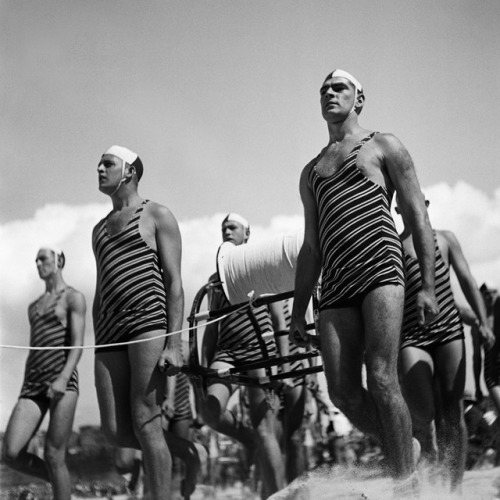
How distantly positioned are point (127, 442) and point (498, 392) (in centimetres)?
202

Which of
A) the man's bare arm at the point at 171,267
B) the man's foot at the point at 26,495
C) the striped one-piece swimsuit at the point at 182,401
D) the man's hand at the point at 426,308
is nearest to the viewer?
the man's hand at the point at 426,308

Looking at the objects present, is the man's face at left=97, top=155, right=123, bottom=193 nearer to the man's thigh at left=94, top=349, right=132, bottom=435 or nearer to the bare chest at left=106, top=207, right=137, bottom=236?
the bare chest at left=106, top=207, right=137, bottom=236

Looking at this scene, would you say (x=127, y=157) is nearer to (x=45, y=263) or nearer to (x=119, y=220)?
(x=119, y=220)

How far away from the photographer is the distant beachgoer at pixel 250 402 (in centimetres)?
431

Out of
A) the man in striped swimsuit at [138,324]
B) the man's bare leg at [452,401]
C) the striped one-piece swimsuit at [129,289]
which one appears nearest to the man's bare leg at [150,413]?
the man in striped swimsuit at [138,324]

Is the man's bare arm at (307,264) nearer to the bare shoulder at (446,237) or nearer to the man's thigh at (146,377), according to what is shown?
the man's thigh at (146,377)

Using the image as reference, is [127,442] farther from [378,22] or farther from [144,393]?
[378,22]

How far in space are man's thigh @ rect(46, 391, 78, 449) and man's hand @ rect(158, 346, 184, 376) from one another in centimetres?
116

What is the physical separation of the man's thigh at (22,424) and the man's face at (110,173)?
1319 millimetres

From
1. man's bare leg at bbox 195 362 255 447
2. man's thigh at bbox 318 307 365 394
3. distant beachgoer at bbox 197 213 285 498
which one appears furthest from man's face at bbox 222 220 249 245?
man's thigh at bbox 318 307 365 394

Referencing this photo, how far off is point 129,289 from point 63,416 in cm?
116

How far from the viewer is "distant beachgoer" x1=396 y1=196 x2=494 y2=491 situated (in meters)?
3.48

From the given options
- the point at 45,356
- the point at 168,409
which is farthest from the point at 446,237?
the point at 45,356

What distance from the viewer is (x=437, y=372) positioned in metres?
3.58
